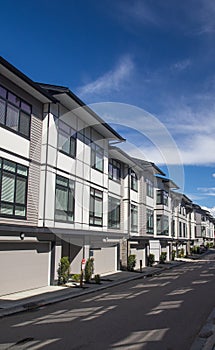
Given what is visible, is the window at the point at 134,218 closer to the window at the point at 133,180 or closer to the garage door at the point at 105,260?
the window at the point at 133,180

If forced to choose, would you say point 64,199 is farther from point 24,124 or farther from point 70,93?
point 70,93

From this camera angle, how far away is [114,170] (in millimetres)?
27234

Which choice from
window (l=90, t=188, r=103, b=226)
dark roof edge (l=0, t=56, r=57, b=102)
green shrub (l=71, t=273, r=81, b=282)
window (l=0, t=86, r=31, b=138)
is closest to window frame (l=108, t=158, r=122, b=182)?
window (l=90, t=188, r=103, b=226)

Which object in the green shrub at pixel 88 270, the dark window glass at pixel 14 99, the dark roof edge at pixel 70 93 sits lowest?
the green shrub at pixel 88 270

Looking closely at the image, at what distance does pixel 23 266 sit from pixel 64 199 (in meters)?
3.85

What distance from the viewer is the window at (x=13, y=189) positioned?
14.0 meters

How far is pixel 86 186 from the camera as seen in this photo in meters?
20.5

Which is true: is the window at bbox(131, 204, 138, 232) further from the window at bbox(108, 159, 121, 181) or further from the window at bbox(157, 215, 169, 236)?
the window at bbox(157, 215, 169, 236)

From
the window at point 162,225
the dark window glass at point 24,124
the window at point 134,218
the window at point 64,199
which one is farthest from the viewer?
the window at point 162,225

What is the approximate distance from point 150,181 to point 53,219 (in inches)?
829

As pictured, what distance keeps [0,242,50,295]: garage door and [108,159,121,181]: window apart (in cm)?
1001

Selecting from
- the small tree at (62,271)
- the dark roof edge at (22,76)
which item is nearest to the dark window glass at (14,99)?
the dark roof edge at (22,76)

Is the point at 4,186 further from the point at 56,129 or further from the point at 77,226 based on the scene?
the point at 77,226

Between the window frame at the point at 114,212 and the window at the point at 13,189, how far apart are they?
10444 millimetres
